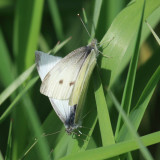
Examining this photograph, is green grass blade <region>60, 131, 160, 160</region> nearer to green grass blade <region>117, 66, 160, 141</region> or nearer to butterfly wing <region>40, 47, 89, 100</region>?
green grass blade <region>117, 66, 160, 141</region>

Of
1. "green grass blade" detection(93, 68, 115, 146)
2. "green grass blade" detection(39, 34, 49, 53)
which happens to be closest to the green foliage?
"green grass blade" detection(93, 68, 115, 146)

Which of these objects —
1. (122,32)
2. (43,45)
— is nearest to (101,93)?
(122,32)

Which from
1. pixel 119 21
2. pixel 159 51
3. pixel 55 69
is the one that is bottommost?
pixel 159 51

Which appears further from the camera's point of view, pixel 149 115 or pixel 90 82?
pixel 149 115

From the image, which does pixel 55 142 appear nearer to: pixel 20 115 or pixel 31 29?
pixel 20 115

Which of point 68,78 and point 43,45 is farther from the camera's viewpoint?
point 43,45

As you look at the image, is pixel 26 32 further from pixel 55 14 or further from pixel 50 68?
pixel 50 68

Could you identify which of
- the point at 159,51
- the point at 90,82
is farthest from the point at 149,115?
the point at 90,82
